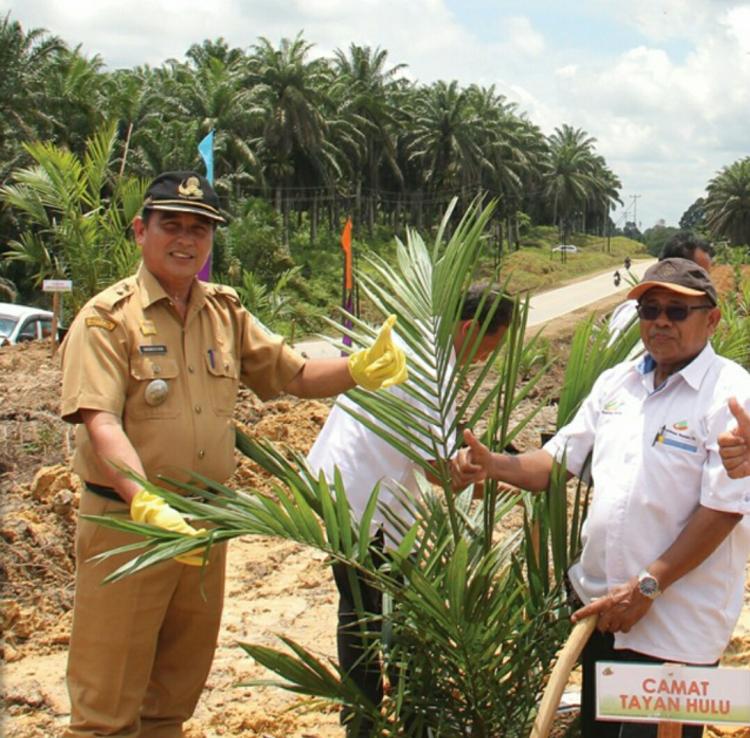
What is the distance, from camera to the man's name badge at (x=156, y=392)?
8.36ft

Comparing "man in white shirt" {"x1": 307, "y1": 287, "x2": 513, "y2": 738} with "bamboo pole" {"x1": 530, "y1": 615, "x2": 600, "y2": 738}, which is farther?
"man in white shirt" {"x1": 307, "y1": 287, "x2": 513, "y2": 738}

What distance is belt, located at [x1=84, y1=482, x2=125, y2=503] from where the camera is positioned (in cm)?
254

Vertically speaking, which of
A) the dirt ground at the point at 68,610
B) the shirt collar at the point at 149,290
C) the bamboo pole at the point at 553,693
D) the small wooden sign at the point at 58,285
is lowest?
the dirt ground at the point at 68,610

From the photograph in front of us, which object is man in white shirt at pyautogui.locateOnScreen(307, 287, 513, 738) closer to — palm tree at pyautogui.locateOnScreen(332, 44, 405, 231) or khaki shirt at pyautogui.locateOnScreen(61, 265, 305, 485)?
khaki shirt at pyautogui.locateOnScreen(61, 265, 305, 485)

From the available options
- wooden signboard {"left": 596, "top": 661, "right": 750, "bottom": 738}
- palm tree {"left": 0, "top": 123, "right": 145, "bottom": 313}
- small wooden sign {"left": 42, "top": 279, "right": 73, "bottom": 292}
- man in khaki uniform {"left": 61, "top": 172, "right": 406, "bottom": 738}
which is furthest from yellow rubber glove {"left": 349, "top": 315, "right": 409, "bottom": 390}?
small wooden sign {"left": 42, "top": 279, "right": 73, "bottom": 292}

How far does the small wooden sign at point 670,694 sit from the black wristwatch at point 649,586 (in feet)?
0.99

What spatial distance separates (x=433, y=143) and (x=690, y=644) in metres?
57.2

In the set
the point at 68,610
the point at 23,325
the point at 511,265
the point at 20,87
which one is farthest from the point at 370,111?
the point at 68,610

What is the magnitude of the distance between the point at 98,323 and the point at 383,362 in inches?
29.6

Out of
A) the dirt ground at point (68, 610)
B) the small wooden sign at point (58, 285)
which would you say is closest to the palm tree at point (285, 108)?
the small wooden sign at point (58, 285)

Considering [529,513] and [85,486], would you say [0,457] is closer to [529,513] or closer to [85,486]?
[85,486]

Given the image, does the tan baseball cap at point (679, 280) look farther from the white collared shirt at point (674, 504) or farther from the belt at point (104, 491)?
the belt at point (104, 491)

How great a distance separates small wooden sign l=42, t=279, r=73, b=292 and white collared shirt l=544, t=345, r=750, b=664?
7.27 m

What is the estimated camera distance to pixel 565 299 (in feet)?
121
